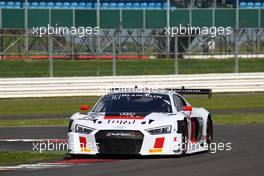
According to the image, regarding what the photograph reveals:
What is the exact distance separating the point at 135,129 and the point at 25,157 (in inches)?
92.4

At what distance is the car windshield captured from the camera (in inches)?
598

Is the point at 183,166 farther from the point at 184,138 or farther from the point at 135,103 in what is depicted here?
the point at 135,103

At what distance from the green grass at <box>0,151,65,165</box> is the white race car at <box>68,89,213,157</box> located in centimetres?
65

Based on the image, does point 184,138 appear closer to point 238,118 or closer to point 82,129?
point 82,129

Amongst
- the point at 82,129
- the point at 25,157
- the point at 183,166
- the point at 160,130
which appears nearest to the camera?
the point at 183,166

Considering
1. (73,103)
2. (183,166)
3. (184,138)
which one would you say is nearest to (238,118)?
(73,103)

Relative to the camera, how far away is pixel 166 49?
36.5 meters

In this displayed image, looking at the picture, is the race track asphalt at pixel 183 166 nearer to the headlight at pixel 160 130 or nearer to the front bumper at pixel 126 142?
the front bumper at pixel 126 142

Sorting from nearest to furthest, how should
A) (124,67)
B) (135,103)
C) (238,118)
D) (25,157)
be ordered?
(25,157)
(135,103)
(238,118)
(124,67)

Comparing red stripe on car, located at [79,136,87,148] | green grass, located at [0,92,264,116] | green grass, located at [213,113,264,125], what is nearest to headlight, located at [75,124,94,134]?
red stripe on car, located at [79,136,87,148]

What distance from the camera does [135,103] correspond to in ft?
50.5

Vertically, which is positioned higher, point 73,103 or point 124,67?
point 124,67

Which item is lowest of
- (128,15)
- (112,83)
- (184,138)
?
(112,83)

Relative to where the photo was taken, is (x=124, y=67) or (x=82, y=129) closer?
(x=82, y=129)
